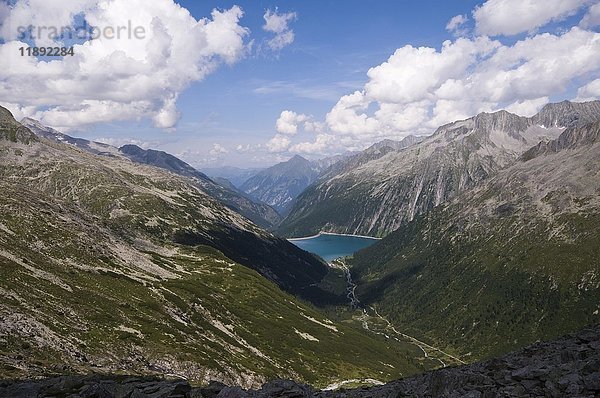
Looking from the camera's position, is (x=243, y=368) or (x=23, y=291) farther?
(x=243, y=368)

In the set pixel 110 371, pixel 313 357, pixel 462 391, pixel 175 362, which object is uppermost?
pixel 462 391

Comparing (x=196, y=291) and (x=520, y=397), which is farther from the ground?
(x=520, y=397)

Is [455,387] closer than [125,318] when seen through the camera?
Yes

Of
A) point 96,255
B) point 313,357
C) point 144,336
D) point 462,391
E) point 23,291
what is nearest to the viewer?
point 462,391

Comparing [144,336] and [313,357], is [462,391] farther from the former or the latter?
[313,357]

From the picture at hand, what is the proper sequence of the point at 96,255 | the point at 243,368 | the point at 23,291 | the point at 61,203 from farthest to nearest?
the point at 61,203 < the point at 96,255 < the point at 243,368 < the point at 23,291

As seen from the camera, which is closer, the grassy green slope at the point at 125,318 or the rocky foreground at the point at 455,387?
the rocky foreground at the point at 455,387

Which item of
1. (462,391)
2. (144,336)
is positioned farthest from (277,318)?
(462,391)

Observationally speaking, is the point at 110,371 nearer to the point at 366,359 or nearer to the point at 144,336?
the point at 144,336

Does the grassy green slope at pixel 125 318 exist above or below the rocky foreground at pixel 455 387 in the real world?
below

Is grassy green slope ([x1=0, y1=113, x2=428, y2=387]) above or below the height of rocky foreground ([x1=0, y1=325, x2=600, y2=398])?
below

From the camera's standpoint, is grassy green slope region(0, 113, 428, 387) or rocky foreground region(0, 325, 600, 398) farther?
grassy green slope region(0, 113, 428, 387)
